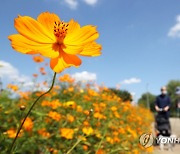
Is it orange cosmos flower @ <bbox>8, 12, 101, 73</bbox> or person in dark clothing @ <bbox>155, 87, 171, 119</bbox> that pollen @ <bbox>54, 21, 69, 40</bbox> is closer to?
orange cosmos flower @ <bbox>8, 12, 101, 73</bbox>

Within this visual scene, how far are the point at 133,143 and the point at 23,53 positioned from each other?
2820 millimetres

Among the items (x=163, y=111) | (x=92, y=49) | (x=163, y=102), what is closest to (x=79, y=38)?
(x=92, y=49)

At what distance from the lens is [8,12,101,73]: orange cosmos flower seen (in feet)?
1.98

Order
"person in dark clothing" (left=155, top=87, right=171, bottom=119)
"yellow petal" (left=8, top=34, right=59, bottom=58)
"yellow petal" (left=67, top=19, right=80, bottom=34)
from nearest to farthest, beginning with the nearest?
"yellow petal" (left=8, top=34, right=59, bottom=58), "yellow petal" (left=67, top=19, right=80, bottom=34), "person in dark clothing" (left=155, top=87, right=171, bottom=119)

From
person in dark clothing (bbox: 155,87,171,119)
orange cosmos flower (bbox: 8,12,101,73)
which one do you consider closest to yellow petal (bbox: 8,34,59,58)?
orange cosmos flower (bbox: 8,12,101,73)

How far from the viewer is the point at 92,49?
0.64 metres

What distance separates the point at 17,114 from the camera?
240cm

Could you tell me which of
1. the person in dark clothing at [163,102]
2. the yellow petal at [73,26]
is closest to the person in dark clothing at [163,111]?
the person in dark clothing at [163,102]

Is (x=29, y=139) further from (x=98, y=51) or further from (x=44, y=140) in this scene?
(x=98, y=51)

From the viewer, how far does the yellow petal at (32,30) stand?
2.04 ft

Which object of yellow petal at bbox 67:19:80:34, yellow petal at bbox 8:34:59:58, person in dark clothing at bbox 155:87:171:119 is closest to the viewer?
yellow petal at bbox 8:34:59:58

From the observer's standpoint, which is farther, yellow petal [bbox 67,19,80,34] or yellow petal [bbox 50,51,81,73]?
yellow petal [bbox 67,19,80,34]

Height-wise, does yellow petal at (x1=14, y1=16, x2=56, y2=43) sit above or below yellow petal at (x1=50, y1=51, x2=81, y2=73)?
above

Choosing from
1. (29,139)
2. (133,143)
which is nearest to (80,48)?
(29,139)
